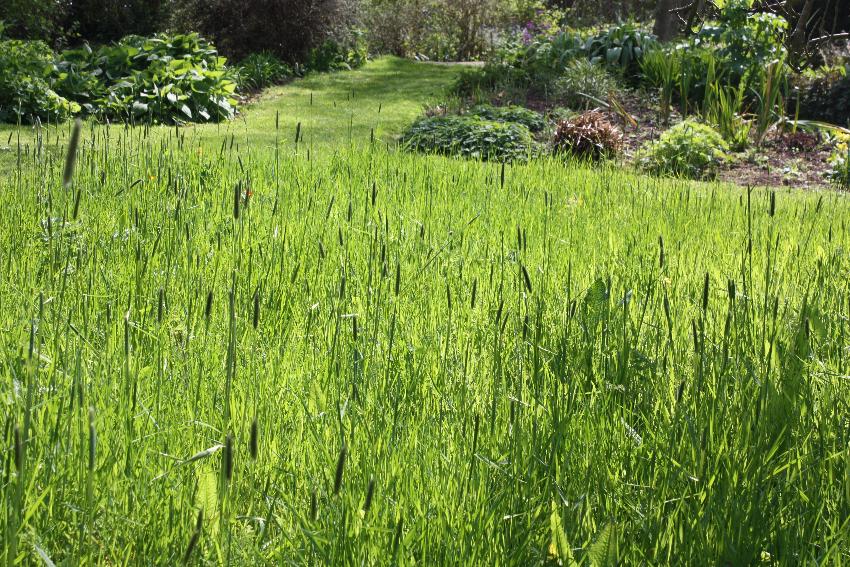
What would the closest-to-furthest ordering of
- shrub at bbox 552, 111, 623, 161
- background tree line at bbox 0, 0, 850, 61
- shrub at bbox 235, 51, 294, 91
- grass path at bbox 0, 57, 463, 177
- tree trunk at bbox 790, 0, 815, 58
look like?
tree trunk at bbox 790, 0, 815, 58 → grass path at bbox 0, 57, 463, 177 → shrub at bbox 552, 111, 623, 161 → shrub at bbox 235, 51, 294, 91 → background tree line at bbox 0, 0, 850, 61

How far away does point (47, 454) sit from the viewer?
5.45 ft

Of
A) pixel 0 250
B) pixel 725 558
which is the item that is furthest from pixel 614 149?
pixel 725 558

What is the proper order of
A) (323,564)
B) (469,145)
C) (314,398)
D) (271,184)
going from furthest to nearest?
(469,145), (271,184), (314,398), (323,564)

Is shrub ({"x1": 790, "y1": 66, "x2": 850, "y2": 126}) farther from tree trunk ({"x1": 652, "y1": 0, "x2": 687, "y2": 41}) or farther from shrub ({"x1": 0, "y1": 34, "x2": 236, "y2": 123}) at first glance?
shrub ({"x1": 0, "y1": 34, "x2": 236, "y2": 123})

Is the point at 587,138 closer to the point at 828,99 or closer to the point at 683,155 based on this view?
the point at 683,155

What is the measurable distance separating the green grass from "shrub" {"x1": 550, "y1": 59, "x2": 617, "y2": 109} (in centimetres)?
646

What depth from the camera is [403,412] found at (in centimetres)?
203

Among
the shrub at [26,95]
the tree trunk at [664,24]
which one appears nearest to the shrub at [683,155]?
the shrub at [26,95]

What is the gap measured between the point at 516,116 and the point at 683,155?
197cm

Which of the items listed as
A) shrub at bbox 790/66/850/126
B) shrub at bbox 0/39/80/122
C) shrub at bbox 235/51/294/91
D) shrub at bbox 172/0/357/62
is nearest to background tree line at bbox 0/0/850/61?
shrub at bbox 172/0/357/62

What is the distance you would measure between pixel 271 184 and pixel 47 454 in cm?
335

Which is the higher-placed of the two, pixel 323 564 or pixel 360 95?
pixel 360 95

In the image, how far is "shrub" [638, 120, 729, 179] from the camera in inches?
295

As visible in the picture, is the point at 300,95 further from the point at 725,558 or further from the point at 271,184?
the point at 725,558
